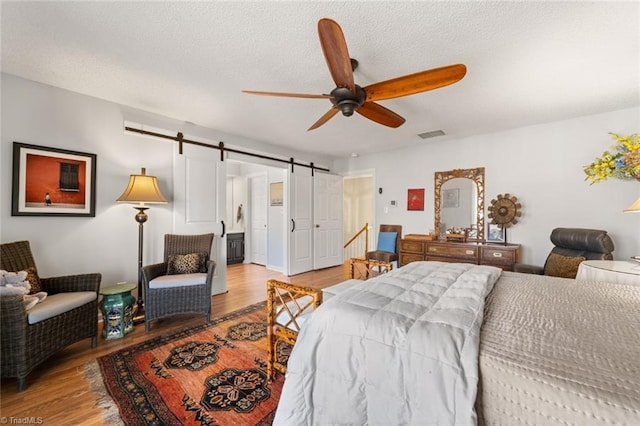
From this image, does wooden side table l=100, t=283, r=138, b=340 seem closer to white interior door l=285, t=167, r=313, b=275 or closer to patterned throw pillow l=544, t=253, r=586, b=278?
white interior door l=285, t=167, r=313, b=275

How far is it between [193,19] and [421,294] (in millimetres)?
2179

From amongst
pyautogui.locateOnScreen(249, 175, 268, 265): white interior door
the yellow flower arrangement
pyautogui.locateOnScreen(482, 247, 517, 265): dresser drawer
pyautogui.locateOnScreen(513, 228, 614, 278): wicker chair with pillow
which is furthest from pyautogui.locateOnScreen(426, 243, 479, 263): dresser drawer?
pyautogui.locateOnScreen(249, 175, 268, 265): white interior door

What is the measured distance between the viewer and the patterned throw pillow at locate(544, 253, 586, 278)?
2605 millimetres

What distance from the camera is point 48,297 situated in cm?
211

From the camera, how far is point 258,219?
6.02 metres

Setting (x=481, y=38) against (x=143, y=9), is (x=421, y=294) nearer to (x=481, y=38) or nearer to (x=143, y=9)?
(x=481, y=38)

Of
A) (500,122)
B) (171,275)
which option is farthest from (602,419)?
(500,122)

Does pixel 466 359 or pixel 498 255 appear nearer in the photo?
pixel 466 359

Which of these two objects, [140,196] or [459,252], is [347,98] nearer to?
[140,196]

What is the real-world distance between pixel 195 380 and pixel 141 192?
1.99 m

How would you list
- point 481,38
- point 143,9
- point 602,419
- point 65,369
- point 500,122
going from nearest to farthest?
point 602,419, point 143,9, point 481,38, point 65,369, point 500,122

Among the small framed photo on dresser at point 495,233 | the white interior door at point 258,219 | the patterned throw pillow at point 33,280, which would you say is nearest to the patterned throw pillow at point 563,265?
the small framed photo on dresser at point 495,233

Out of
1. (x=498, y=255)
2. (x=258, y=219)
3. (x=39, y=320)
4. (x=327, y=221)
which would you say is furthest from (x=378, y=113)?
(x=258, y=219)

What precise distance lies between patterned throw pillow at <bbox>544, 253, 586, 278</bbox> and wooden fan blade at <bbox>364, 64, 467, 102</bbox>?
94.3 inches
